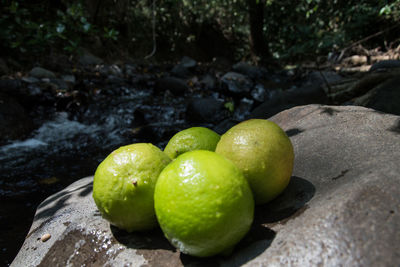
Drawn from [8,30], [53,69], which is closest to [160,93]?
[53,69]

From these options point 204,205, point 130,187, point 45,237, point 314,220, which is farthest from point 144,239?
point 314,220

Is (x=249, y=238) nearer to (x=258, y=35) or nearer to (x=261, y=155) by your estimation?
(x=261, y=155)

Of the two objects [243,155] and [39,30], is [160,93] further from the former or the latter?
[243,155]

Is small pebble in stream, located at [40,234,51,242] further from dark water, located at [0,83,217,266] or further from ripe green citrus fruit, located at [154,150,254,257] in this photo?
ripe green citrus fruit, located at [154,150,254,257]

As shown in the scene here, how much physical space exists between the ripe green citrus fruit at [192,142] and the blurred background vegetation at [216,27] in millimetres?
5819

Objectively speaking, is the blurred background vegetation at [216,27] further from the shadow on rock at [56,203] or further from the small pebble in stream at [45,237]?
the small pebble in stream at [45,237]

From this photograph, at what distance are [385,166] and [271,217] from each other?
71 centimetres

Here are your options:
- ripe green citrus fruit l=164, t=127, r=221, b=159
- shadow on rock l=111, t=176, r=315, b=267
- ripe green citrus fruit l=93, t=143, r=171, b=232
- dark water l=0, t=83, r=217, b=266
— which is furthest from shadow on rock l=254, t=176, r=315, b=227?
dark water l=0, t=83, r=217, b=266

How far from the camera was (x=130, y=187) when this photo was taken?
5.08 ft

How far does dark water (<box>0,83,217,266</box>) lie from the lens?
12.3 ft

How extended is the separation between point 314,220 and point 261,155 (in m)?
0.43

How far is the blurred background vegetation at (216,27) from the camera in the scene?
10.4 meters

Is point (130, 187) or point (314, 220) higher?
point (130, 187)

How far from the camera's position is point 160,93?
10.0 meters
